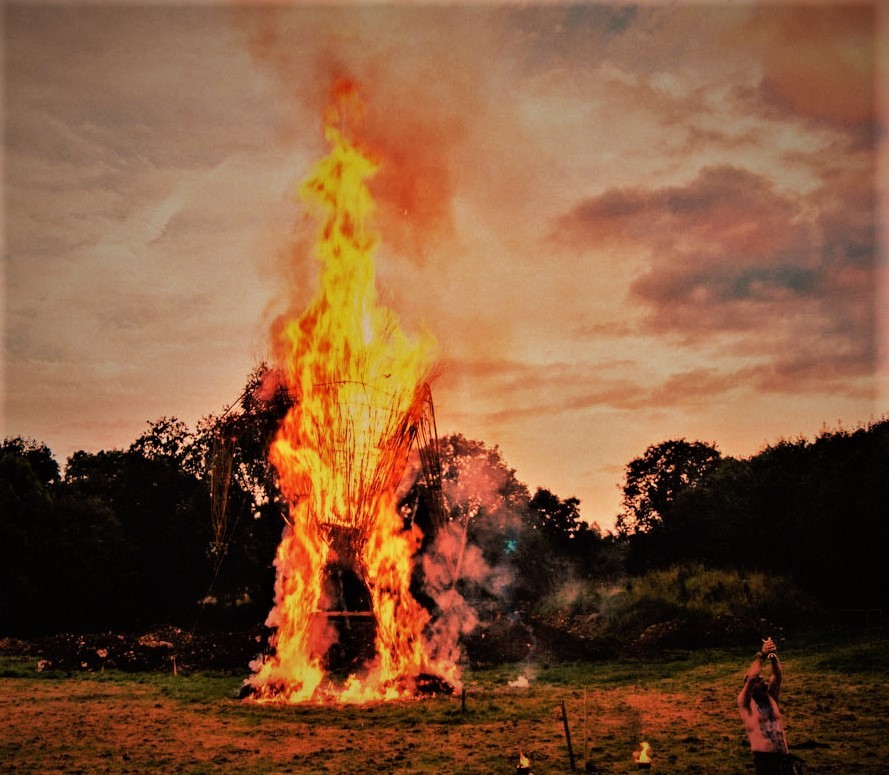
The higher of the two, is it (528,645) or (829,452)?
(829,452)

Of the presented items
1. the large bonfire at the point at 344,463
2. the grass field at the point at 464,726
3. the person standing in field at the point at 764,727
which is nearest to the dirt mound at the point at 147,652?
the grass field at the point at 464,726

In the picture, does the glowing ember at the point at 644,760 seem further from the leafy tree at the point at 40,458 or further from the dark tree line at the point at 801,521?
the leafy tree at the point at 40,458

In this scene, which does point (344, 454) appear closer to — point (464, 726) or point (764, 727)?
point (464, 726)

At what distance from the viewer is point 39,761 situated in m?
10.1

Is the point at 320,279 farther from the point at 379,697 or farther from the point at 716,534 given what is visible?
the point at 716,534

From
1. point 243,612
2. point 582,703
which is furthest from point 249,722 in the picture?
point 243,612

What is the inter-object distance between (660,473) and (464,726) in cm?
6348

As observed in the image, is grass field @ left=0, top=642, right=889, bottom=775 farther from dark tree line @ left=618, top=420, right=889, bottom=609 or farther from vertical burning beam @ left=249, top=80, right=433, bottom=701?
dark tree line @ left=618, top=420, right=889, bottom=609

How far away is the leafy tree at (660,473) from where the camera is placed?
7050 cm

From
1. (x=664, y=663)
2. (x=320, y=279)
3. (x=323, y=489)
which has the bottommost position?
(x=664, y=663)

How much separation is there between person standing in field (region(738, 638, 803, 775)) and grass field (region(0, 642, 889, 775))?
7.00ft

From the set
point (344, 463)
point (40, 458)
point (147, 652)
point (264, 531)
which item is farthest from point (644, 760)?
point (40, 458)

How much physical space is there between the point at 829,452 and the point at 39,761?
3305cm

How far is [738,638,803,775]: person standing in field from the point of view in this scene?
7.21 meters
